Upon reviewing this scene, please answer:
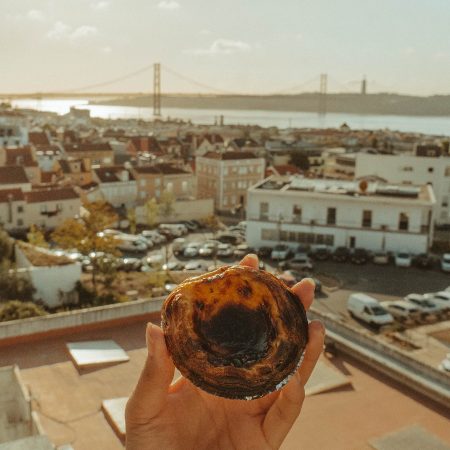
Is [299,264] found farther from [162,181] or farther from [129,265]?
[162,181]

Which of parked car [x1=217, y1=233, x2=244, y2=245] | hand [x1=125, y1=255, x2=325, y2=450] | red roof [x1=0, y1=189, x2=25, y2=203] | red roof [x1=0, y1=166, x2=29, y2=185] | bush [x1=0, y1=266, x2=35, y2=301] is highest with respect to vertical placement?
hand [x1=125, y1=255, x2=325, y2=450]

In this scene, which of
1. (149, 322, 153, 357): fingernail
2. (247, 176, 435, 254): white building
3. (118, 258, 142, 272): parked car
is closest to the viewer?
(149, 322, 153, 357): fingernail

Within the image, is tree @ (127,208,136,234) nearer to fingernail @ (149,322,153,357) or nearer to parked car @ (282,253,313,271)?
parked car @ (282,253,313,271)

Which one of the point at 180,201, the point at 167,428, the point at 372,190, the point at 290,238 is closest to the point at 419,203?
the point at 372,190

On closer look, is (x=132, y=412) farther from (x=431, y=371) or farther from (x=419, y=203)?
(x=419, y=203)

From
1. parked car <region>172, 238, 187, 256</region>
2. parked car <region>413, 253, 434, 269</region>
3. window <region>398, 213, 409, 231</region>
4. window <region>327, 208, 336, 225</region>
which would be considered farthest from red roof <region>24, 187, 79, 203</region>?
parked car <region>413, 253, 434, 269</region>

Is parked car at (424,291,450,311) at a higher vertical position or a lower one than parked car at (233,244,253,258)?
higher

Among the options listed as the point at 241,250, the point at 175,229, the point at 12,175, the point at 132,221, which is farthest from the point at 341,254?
the point at 12,175

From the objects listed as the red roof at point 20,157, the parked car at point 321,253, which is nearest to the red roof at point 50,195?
the red roof at point 20,157
